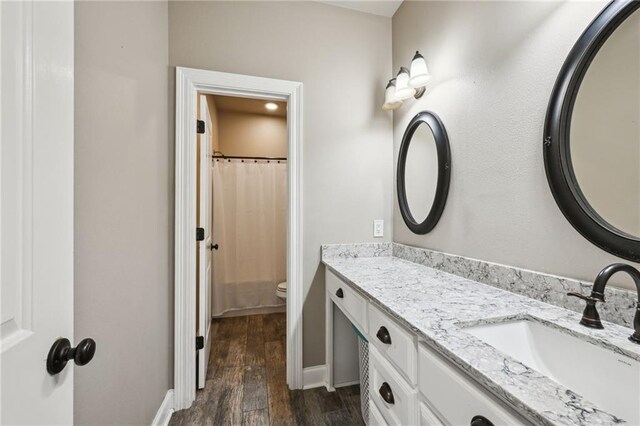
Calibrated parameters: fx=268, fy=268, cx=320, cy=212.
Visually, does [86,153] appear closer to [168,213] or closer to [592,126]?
[168,213]

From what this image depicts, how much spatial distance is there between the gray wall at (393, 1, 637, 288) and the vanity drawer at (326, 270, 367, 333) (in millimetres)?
578

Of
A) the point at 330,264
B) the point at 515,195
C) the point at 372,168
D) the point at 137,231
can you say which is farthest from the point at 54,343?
the point at 372,168

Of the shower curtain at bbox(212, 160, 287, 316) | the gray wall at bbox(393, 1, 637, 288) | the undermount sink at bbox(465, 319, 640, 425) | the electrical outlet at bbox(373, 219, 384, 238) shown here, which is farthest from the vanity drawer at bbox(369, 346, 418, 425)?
the shower curtain at bbox(212, 160, 287, 316)

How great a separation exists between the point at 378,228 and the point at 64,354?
67.0 inches

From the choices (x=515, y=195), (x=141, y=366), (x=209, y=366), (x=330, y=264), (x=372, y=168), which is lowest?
(x=209, y=366)

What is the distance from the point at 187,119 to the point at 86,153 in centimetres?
82

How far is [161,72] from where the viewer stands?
1499mm

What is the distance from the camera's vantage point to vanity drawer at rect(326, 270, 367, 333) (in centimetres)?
118

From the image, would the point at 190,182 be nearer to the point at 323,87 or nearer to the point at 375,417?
the point at 323,87

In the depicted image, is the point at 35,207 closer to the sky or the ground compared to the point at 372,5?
closer to the ground

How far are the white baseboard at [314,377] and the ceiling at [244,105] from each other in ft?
8.27

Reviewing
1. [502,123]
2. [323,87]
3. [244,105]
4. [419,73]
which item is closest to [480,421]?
[502,123]

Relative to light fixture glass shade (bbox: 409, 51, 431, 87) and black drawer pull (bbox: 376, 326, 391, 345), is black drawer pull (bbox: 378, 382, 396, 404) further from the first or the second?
light fixture glass shade (bbox: 409, 51, 431, 87)

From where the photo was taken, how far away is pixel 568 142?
90 centimetres
